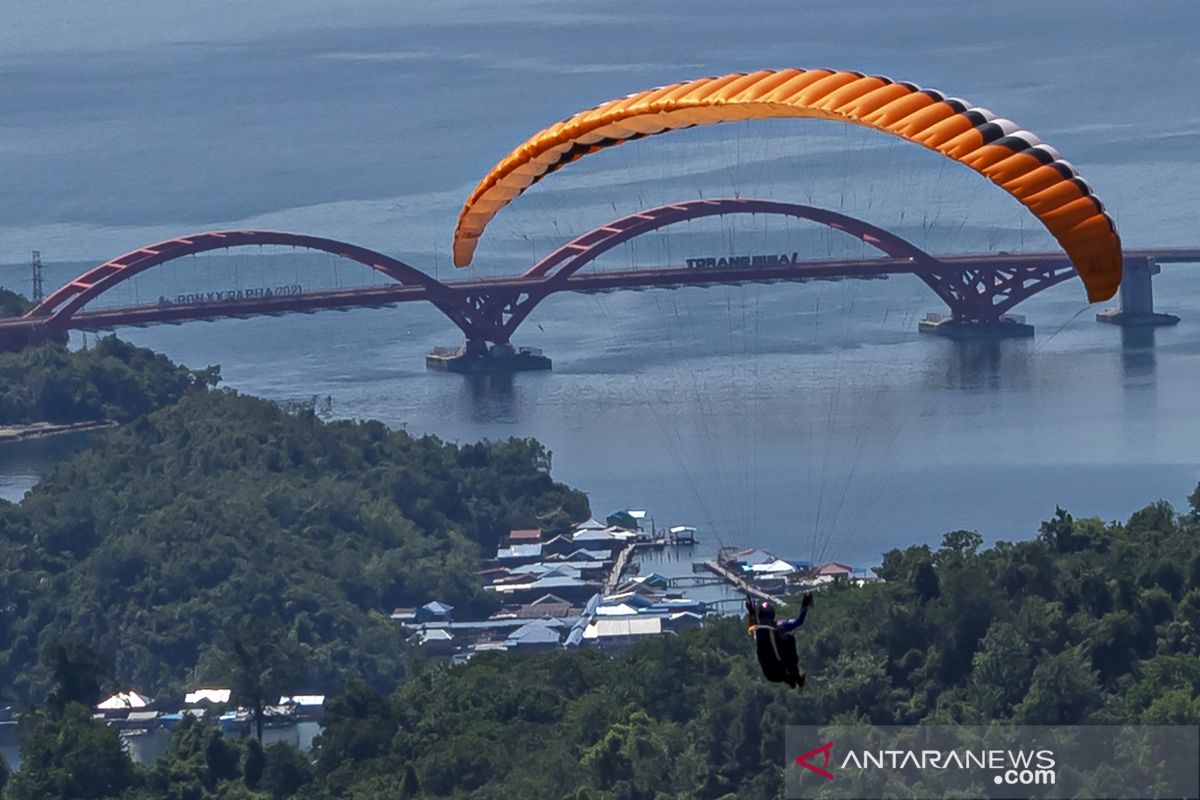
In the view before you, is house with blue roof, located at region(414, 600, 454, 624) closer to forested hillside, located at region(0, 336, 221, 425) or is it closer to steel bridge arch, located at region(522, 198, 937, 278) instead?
forested hillside, located at region(0, 336, 221, 425)

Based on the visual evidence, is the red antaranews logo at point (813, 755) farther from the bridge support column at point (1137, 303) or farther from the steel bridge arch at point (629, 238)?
the bridge support column at point (1137, 303)

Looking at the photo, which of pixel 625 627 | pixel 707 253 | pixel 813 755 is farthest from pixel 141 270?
pixel 813 755

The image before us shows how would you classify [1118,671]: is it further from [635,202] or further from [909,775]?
[635,202]

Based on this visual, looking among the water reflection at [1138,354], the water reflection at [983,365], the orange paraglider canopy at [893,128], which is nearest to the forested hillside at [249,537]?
the water reflection at [983,365]

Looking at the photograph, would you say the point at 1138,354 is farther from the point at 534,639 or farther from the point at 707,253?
the point at 534,639

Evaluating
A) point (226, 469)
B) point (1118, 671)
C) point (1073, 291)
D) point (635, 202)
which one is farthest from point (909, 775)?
point (635, 202)
